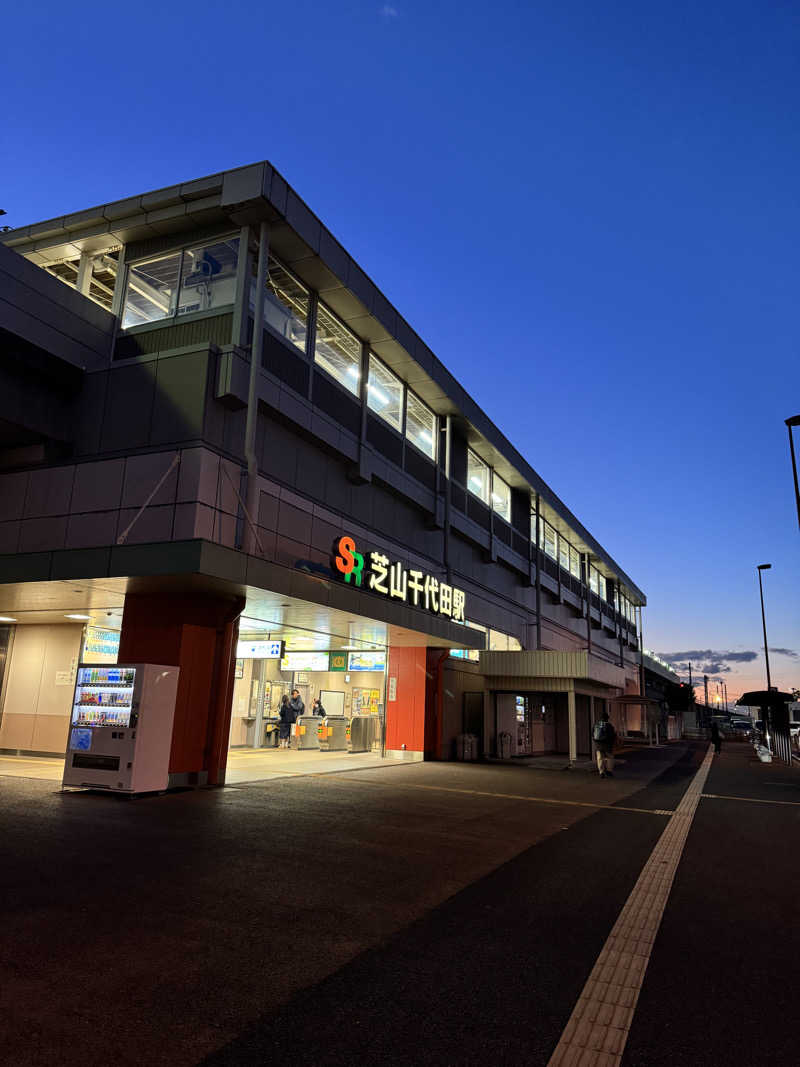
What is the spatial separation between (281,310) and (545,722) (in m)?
20.6

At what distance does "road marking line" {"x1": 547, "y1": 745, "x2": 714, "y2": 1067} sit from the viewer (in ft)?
11.9

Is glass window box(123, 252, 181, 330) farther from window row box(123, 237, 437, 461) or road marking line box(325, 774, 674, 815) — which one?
road marking line box(325, 774, 674, 815)

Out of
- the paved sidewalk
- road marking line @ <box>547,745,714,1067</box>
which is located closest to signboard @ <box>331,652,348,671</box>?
the paved sidewalk

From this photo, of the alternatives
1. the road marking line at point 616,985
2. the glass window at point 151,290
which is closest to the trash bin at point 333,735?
the glass window at point 151,290

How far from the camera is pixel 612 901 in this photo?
21.7 feet

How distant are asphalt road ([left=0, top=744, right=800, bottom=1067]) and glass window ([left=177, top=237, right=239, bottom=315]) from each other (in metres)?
11.5

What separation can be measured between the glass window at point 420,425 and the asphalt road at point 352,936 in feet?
52.6

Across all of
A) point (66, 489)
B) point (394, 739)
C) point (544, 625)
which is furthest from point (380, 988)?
point (544, 625)

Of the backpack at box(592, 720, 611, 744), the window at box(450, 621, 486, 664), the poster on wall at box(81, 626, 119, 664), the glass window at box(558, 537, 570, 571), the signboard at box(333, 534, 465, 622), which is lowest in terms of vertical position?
the backpack at box(592, 720, 611, 744)

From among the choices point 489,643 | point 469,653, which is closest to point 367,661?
point 469,653

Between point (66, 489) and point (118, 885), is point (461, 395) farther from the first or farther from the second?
point (118, 885)

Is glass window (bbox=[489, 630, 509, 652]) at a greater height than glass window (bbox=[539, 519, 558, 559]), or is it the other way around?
glass window (bbox=[539, 519, 558, 559])

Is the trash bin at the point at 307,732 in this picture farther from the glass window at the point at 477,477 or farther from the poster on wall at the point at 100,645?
the glass window at the point at 477,477

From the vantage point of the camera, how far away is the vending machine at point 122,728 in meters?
12.4
